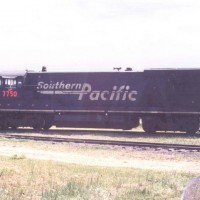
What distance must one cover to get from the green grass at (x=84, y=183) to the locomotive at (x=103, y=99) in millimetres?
12082

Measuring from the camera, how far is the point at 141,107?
1029 inches

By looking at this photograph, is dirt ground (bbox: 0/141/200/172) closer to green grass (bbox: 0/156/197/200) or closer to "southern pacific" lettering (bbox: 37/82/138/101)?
green grass (bbox: 0/156/197/200)

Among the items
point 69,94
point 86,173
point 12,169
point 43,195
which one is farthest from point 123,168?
point 69,94

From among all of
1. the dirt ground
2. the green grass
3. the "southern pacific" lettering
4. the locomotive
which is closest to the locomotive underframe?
the locomotive

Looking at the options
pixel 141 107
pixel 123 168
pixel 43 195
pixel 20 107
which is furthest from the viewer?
pixel 20 107

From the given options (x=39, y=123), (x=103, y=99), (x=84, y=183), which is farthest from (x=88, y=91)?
(x=84, y=183)

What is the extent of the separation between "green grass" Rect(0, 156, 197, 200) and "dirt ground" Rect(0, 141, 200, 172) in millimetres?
1621

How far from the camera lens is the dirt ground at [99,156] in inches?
599

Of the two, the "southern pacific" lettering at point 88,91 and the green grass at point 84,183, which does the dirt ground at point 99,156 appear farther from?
the "southern pacific" lettering at point 88,91

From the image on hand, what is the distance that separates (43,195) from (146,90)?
57.9 ft

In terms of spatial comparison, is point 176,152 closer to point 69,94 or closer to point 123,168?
point 123,168

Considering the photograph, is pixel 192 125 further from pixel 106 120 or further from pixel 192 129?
pixel 106 120

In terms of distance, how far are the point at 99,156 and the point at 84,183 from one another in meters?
6.29

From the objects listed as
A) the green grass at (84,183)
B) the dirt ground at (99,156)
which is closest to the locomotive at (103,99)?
the dirt ground at (99,156)
